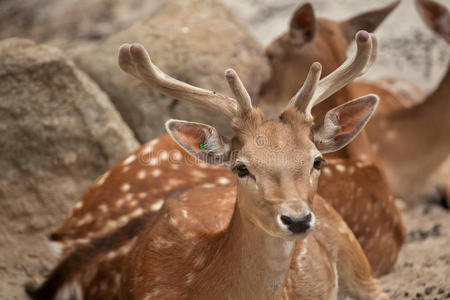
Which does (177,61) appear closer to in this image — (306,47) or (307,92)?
(306,47)

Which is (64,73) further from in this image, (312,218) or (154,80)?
(312,218)

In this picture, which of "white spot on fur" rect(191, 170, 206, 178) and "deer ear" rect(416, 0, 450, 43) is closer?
"white spot on fur" rect(191, 170, 206, 178)

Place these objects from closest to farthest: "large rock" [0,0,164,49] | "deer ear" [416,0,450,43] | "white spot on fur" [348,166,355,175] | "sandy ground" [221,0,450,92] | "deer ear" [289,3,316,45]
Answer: "white spot on fur" [348,166,355,175] < "deer ear" [289,3,316,45] < "deer ear" [416,0,450,43] < "sandy ground" [221,0,450,92] < "large rock" [0,0,164,49]

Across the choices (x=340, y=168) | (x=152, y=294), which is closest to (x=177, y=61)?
(x=340, y=168)

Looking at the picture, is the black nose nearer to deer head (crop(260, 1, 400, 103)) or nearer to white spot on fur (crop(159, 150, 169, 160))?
white spot on fur (crop(159, 150, 169, 160))

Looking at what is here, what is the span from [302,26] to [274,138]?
111 inches

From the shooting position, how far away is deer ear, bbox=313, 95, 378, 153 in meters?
3.23

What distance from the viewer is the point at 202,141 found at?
319 cm

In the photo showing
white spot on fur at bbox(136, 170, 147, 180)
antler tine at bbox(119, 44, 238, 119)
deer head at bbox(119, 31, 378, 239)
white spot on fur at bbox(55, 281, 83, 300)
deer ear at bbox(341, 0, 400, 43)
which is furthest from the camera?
deer ear at bbox(341, 0, 400, 43)

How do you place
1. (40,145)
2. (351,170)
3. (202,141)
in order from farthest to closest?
(40,145) → (351,170) → (202,141)

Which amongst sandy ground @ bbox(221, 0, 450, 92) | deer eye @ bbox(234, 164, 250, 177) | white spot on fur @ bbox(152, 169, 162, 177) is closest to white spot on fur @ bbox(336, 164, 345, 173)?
white spot on fur @ bbox(152, 169, 162, 177)

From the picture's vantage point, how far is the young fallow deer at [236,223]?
9.50 feet

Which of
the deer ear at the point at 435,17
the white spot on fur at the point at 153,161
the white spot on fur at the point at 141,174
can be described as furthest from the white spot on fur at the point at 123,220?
the deer ear at the point at 435,17

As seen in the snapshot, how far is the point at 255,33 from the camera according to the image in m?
8.55
